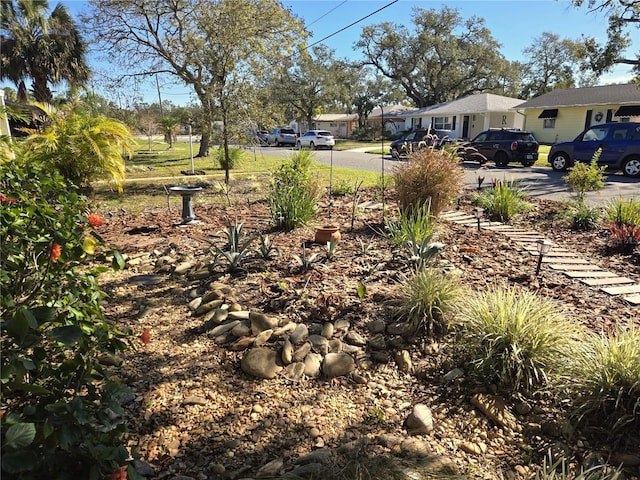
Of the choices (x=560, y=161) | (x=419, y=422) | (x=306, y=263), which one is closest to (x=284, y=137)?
(x=560, y=161)

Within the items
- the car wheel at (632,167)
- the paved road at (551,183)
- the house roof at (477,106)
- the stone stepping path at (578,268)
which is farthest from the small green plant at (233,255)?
the house roof at (477,106)

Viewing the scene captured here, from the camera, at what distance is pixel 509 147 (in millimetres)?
16391

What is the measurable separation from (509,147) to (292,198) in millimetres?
13480

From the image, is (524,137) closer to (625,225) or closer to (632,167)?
(632,167)

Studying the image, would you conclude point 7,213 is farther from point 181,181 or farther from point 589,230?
point 181,181

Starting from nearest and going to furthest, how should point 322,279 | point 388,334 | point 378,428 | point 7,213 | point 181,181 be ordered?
point 7,213, point 378,428, point 388,334, point 322,279, point 181,181

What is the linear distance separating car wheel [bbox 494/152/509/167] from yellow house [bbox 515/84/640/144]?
11.2 metres

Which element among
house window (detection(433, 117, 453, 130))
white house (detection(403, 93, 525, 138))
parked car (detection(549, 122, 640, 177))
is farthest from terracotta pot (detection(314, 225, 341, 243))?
house window (detection(433, 117, 453, 130))

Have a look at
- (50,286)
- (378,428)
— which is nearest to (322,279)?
(378,428)

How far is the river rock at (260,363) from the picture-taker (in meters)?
2.69

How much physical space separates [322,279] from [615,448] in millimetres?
2494

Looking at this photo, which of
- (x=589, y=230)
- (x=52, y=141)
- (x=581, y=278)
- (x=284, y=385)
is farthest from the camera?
(x=52, y=141)

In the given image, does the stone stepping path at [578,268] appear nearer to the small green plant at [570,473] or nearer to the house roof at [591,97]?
the small green plant at [570,473]

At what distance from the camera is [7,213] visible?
1.62 meters
